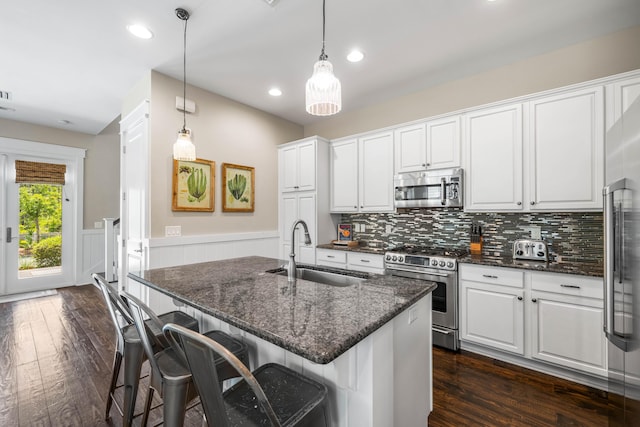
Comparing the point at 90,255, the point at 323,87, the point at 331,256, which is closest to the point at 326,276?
the point at 323,87

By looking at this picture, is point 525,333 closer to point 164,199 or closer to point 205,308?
point 205,308

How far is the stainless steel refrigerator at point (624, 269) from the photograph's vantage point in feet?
4.12

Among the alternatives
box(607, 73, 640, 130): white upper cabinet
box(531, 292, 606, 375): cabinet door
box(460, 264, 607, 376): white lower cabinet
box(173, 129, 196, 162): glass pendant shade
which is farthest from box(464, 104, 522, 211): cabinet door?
box(173, 129, 196, 162): glass pendant shade

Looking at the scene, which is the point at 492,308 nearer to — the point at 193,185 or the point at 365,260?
the point at 365,260

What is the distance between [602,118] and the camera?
7.56ft

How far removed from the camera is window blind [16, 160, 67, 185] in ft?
15.2

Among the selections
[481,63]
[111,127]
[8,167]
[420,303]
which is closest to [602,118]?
[481,63]

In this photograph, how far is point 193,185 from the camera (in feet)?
11.0

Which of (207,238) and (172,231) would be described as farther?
(207,238)

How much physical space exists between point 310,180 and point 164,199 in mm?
1798

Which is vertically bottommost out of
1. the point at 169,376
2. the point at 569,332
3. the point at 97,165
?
the point at 569,332

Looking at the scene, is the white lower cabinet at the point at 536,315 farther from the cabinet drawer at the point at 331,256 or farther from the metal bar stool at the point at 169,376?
the metal bar stool at the point at 169,376

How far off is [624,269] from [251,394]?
70.3 inches

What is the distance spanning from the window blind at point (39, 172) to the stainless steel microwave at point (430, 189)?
5.59m
